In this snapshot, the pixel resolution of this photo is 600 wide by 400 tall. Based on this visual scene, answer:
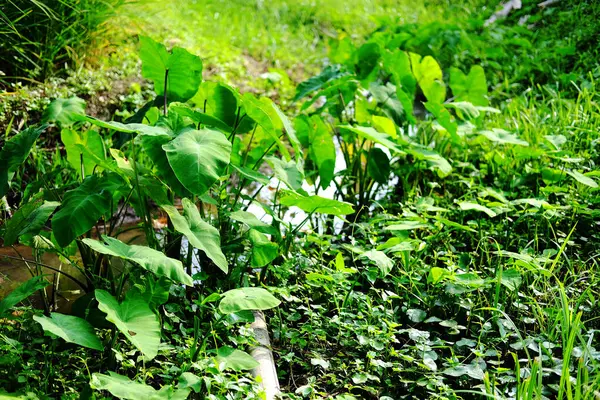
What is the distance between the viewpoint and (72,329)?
1817 mm

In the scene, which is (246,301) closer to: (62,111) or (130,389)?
(130,389)

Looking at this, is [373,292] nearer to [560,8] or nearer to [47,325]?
[47,325]

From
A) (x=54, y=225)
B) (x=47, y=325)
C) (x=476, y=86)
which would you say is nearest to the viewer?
(x=47, y=325)

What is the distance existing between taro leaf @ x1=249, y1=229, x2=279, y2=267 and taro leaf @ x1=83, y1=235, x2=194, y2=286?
0.48 metres

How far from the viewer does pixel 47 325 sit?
1.73 m

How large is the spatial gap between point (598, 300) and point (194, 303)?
1462 millimetres

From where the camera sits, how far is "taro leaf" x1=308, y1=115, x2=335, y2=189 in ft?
9.66

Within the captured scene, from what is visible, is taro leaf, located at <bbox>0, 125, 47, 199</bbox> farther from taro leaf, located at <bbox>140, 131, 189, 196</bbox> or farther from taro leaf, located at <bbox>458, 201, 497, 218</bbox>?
taro leaf, located at <bbox>458, 201, 497, 218</bbox>

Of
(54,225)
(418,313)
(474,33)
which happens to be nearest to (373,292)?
(418,313)

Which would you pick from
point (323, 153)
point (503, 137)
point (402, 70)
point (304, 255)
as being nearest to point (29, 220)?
point (304, 255)

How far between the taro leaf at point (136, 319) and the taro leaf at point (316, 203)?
70 cm

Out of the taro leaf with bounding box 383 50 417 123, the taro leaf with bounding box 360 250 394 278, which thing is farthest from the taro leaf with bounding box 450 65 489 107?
the taro leaf with bounding box 360 250 394 278

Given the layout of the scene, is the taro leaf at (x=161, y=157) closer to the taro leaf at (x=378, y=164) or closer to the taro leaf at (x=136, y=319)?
the taro leaf at (x=136, y=319)

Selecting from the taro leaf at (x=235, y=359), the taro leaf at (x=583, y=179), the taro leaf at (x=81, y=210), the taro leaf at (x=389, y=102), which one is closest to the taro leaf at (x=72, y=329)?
the taro leaf at (x=81, y=210)
